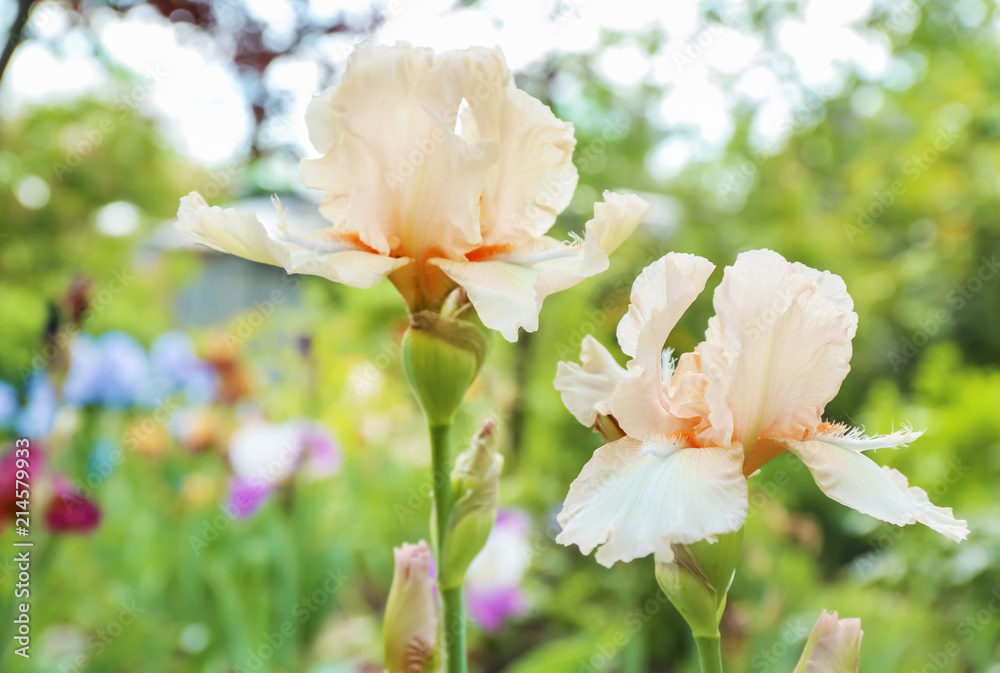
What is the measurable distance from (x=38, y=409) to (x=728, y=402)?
1.58 metres

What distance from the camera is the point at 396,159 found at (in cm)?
48

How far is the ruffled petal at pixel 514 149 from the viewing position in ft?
1.51

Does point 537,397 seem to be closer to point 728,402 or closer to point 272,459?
point 272,459

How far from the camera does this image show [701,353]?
0.39 metres

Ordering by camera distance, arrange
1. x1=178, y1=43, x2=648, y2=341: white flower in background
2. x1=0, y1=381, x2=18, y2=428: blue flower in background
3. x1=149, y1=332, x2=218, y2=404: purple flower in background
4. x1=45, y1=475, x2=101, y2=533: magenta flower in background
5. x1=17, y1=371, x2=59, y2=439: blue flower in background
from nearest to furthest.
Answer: x1=178, y1=43, x2=648, y2=341: white flower in background → x1=45, y1=475, x2=101, y2=533: magenta flower in background → x1=17, y1=371, x2=59, y2=439: blue flower in background → x1=0, y1=381, x2=18, y2=428: blue flower in background → x1=149, y1=332, x2=218, y2=404: purple flower in background

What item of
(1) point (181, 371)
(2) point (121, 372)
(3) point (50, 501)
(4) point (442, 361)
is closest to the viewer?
(4) point (442, 361)

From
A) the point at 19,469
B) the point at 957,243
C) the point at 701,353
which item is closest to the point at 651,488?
the point at 701,353

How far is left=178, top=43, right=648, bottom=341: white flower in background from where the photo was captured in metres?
0.43

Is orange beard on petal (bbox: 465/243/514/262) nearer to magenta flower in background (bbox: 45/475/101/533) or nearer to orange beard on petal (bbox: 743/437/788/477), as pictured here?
orange beard on petal (bbox: 743/437/788/477)

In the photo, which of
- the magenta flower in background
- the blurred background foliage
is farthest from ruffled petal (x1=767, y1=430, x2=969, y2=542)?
the magenta flower in background

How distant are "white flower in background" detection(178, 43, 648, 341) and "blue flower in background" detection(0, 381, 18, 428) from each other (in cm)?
139

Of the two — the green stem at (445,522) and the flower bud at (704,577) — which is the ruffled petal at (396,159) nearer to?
the green stem at (445,522)

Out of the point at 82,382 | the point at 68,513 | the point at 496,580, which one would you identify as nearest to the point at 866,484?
the point at 68,513

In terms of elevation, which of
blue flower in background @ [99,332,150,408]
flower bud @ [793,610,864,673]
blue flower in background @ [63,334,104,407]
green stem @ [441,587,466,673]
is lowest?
blue flower in background @ [99,332,150,408]
